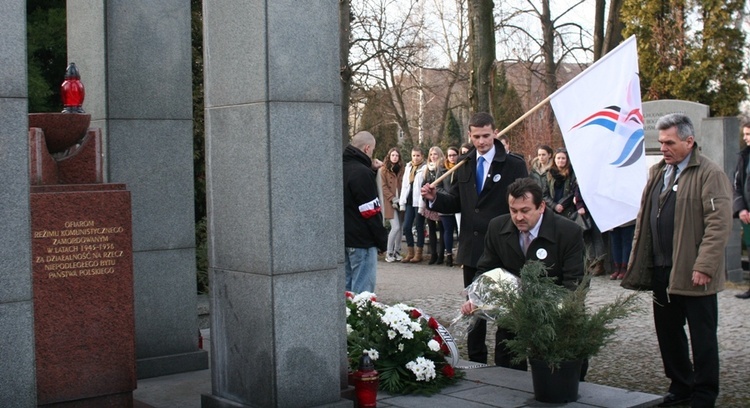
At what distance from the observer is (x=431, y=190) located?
27.2 feet

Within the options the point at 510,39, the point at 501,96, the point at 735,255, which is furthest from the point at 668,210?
the point at 501,96

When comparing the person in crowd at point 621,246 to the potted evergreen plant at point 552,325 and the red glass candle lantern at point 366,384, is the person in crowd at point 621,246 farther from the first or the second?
the red glass candle lantern at point 366,384

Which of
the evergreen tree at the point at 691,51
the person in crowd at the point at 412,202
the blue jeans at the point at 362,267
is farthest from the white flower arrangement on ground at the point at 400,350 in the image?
the evergreen tree at the point at 691,51

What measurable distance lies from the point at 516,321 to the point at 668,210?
154 cm

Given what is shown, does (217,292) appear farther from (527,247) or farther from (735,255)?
(735,255)

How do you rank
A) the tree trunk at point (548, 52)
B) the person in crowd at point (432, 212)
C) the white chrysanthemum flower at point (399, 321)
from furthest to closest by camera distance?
the tree trunk at point (548, 52), the person in crowd at point (432, 212), the white chrysanthemum flower at point (399, 321)

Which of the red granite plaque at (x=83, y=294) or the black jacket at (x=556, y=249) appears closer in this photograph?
the red granite plaque at (x=83, y=294)

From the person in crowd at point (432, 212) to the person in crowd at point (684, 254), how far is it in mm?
7856

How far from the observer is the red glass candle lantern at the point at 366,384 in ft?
21.5

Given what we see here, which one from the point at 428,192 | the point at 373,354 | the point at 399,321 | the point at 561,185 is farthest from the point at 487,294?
the point at 561,185

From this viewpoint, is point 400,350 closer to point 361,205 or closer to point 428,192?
point 428,192

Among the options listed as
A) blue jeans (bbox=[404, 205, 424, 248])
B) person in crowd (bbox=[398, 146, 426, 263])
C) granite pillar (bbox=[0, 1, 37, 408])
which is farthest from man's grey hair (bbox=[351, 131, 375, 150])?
blue jeans (bbox=[404, 205, 424, 248])

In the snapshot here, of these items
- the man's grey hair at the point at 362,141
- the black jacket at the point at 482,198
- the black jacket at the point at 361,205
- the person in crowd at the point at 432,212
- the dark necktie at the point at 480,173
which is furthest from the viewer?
the person in crowd at the point at 432,212

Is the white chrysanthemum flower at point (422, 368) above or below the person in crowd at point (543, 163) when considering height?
below
